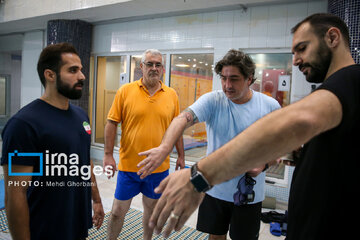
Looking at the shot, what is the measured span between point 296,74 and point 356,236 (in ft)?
10.7

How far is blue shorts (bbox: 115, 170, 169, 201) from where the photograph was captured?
2178mm

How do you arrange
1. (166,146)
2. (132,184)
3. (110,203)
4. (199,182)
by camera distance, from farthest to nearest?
(110,203), (132,184), (166,146), (199,182)

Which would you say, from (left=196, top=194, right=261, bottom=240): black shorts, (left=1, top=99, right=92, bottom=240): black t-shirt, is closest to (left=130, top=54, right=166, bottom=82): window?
(left=1, top=99, right=92, bottom=240): black t-shirt

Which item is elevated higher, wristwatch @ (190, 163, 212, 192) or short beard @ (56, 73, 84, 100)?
short beard @ (56, 73, 84, 100)

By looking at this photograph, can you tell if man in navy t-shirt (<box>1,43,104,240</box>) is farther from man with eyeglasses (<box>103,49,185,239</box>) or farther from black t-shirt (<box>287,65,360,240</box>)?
black t-shirt (<box>287,65,360,240</box>)

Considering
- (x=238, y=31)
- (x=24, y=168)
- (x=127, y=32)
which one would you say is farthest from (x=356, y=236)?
(x=127, y=32)

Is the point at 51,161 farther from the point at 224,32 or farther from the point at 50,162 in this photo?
the point at 224,32

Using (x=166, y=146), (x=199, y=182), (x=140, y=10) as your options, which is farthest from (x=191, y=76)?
(x=199, y=182)

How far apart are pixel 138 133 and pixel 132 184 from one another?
47cm

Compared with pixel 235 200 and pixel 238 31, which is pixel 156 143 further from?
pixel 238 31

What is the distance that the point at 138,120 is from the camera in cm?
224

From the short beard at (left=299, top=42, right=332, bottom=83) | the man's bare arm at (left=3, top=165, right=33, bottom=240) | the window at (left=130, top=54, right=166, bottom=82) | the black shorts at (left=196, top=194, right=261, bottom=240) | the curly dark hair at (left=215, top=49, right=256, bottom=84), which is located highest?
the window at (left=130, top=54, right=166, bottom=82)

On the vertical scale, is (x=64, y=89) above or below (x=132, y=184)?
above

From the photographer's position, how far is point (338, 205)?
734mm
